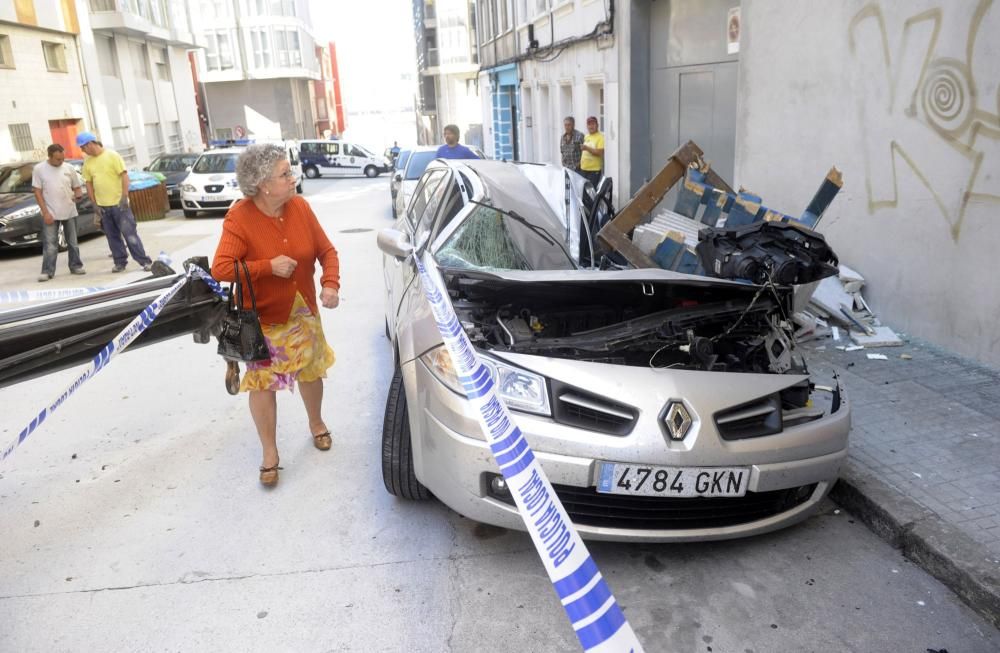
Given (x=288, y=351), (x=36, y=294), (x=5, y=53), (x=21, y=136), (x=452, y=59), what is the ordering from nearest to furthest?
(x=288, y=351) < (x=36, y=294) < (x=5, y=53) < (x=21, y=136) < (x=452, y=59)

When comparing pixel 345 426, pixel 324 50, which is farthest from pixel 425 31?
pixel 345 426

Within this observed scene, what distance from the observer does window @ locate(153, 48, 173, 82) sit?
29.1 m

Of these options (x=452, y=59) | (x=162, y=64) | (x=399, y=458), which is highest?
(x=452, y=59)

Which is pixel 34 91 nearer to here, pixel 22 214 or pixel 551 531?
pixel 22 214

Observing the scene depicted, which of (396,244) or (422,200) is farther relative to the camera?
(422,200)

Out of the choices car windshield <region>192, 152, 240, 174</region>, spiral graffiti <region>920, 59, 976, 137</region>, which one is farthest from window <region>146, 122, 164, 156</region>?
spiral graffiti <region>920, 59, 976, 137</region>

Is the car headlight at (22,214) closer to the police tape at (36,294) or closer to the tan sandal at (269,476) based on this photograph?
the police tape at (36,294)

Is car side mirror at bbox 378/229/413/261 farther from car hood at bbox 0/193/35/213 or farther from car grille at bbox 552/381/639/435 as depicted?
car hood at bbox 0/193/35/213

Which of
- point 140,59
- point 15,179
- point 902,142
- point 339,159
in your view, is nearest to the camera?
point 902,142

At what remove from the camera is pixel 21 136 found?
17.4 metres

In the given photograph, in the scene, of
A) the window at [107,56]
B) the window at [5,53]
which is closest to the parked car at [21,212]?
the window at [5,53]

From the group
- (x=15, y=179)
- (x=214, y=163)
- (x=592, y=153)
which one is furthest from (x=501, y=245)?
(x=214, y=163)

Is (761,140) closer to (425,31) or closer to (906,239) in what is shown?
(906,239)

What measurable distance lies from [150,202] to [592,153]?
10.1 metres
